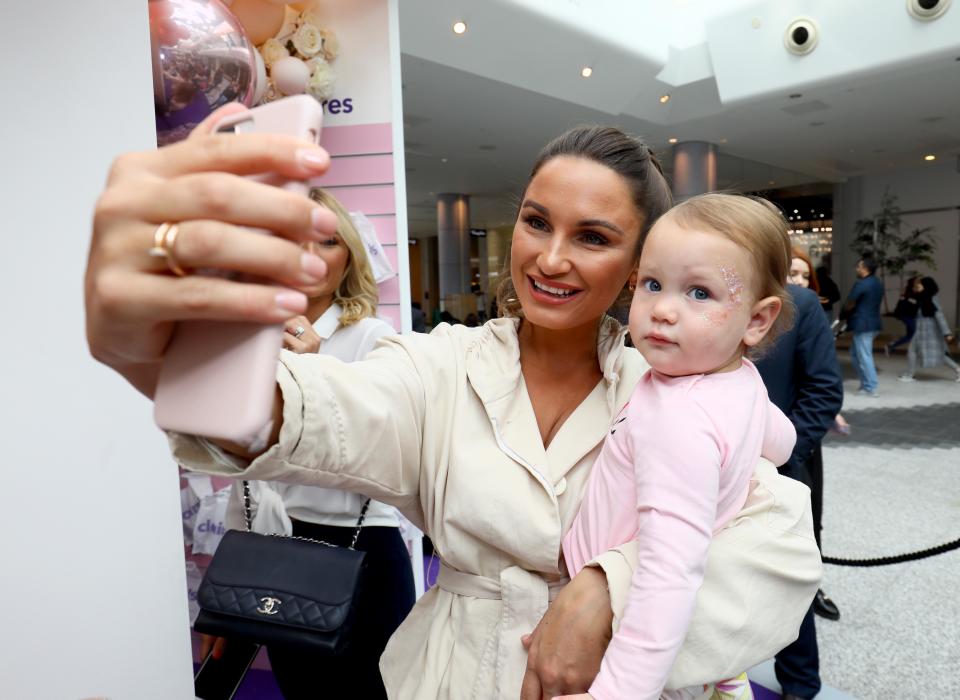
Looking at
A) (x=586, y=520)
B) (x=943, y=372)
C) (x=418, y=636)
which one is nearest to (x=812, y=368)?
(x=586, y=520)

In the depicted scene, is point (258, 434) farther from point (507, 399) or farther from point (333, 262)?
point (333, 262)

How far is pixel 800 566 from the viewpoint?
3.06ft

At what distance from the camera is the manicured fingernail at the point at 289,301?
50 cm

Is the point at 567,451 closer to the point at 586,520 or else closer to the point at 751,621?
the point at 586,520

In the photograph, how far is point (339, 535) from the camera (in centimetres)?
194

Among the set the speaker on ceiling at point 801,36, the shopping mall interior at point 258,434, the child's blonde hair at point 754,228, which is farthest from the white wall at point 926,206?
the child's blonde hair at point 754,228

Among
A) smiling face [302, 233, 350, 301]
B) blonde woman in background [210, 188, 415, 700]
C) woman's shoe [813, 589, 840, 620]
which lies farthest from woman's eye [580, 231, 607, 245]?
woman's shoe [813, 589, 840, 620]

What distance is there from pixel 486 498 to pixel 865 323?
9.63 m

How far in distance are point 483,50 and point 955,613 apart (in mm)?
6304

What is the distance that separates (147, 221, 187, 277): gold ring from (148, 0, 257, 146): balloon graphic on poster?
1.45 metres

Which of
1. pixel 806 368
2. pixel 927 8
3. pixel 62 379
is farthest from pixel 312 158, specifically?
pixel 927 8

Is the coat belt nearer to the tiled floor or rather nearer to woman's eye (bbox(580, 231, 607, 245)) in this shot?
woman's eye (bbox(580, 231, 607, 245))

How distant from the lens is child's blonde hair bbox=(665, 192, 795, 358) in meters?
0.99

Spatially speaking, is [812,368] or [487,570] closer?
[487,570]
